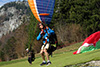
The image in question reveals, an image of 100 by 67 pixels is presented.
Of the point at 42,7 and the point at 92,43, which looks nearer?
the point at 42,7

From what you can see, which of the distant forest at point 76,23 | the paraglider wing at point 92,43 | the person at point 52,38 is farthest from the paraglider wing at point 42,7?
the distant forest at point 76,23

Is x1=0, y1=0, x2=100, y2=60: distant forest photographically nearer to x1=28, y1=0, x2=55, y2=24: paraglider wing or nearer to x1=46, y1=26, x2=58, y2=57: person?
x1=28, y1=0, x2=55, y2=24: paraglider wing

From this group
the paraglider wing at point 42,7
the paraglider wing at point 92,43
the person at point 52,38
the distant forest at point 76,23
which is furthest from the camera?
the distant forest at point 76,23

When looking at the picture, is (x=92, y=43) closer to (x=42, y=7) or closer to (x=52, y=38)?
(x=42, y=7)

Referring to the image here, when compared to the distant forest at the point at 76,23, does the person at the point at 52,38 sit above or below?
above

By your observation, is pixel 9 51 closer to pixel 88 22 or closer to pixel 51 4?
pixel 88 22

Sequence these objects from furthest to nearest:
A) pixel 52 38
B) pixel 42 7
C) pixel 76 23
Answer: pixel 76 23
pixel 42 7
pixel 52 38

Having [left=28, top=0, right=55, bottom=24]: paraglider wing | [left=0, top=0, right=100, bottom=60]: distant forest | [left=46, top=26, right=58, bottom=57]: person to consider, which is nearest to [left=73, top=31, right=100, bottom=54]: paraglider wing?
[left=28, top=0, right=55, bottom=24]: paraglider wing

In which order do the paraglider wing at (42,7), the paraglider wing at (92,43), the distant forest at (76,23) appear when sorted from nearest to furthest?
1. the paraglider wing at (42,7)
2. the paraglider wing at (92,43)
3. the distant forest at (76,23)

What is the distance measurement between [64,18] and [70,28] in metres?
14.8

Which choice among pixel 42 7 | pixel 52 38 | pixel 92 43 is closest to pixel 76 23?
pixel 92 43

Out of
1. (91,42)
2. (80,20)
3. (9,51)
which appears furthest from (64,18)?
(91,42)

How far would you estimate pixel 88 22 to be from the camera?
165 feet

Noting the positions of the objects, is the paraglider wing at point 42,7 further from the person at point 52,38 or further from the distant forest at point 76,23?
the distant forest at point 76,23
